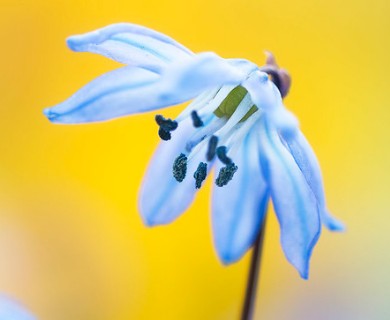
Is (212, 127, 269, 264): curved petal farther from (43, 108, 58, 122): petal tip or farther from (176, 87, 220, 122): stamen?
(43, 108, 58, 122): petal tip

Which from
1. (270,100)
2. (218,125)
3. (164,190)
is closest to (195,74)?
(270,100)

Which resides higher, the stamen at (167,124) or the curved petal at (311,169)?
the stamen at (167,124)

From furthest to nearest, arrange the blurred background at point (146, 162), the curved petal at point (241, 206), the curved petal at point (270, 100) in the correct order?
the blurred background at point (146, 162) < the curved petal at point (241, 206) < the curved petal at point (270, 100)

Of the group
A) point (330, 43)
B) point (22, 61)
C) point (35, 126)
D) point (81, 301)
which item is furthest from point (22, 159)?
point (330, 43)

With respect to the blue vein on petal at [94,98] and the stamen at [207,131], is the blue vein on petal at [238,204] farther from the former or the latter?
the blue vein on petal at [94,98]

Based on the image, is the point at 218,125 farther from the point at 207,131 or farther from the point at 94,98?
the point at 94,98

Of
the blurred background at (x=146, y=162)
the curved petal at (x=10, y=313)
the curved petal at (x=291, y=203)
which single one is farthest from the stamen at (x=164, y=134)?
the blurred background at (x=146, y=162)

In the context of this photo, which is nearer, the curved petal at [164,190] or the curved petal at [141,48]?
the curved petal at [141,48]
